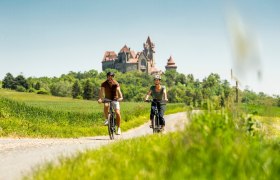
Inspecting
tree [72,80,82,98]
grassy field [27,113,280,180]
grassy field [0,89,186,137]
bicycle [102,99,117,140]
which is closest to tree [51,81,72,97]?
tree [72,80,82,98]

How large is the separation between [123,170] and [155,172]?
0.55 metres

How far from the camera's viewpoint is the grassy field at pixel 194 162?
4609 millimetres

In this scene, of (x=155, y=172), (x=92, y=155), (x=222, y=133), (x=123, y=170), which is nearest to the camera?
(x=155, y=172)

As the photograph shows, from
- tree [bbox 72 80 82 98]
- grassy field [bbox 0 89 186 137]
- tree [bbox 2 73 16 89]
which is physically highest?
tree [bbox 2 73 16 89]

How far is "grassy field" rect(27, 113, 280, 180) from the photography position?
4609mm

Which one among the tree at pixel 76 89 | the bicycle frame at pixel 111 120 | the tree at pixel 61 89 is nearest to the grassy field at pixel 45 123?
the bicycle frame at pixel 111 120

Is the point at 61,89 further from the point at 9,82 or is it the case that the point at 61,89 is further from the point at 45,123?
the point at 45,123

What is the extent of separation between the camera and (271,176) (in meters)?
4.52

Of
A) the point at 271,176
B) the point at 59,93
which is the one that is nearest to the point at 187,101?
the point at 271,176

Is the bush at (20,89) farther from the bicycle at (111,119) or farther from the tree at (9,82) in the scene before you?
the bicycle at (111,119)

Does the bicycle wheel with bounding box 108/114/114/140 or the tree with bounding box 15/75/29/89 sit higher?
the tree with bounding box 15/75/29/89

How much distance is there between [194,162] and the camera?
16.2 ft

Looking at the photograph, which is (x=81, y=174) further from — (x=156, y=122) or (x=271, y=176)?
(x=156, y=122)

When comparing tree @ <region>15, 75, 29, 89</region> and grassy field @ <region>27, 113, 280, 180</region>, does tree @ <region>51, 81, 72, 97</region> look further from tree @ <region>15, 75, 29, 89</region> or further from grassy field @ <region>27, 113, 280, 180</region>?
grassy field @ <region>27, 113, 280, 180</region>
